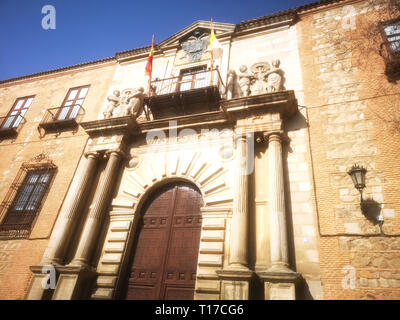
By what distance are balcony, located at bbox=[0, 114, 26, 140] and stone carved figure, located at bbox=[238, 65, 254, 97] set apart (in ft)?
32.2

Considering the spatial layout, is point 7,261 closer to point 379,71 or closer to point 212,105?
point 212,105

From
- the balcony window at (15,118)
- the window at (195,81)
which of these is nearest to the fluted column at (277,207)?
the window at (195,81)

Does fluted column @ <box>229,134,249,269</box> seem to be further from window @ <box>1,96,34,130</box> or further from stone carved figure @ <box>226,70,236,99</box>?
window @ <box>1,96,34,130</box>

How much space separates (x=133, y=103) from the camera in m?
9.68

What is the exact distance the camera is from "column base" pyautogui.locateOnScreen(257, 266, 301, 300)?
500 centimetres

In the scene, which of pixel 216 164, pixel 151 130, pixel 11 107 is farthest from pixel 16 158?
pixel 216 164

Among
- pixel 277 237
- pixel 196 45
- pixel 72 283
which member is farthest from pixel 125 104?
pixel 277 237

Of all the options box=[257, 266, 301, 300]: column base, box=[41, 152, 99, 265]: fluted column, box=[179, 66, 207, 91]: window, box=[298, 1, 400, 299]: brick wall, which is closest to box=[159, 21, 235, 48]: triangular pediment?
box=[179, 66, 207, 91]: window

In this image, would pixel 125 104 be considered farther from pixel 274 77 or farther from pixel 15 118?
pixel 15 118

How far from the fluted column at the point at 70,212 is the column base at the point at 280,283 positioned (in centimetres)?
527

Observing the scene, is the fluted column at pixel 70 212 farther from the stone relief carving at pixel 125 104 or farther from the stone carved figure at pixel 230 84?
the stone carved figure at pixel 230 84

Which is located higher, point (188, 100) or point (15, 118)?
point (15, 118)

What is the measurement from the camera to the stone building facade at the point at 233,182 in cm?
566

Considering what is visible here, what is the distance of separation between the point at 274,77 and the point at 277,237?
491cm
